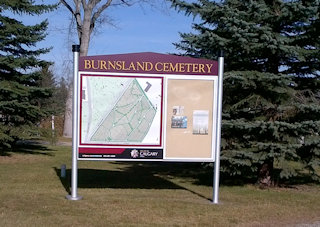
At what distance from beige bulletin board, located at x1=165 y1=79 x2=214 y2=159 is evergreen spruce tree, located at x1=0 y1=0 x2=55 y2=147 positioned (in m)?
9.18

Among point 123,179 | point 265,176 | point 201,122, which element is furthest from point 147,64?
point 265,176

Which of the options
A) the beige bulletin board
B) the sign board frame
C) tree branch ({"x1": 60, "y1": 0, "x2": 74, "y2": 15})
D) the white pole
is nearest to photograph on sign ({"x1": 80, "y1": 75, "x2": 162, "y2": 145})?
the sign board frame

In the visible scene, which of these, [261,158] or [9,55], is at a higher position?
[9,55]

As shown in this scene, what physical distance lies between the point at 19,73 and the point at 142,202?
10.9m

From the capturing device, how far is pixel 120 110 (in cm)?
905

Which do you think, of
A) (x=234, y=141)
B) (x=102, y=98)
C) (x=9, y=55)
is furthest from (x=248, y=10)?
(x=9, y=55)

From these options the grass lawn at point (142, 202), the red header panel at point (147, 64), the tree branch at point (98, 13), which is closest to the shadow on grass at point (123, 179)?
the grass lawn at point (142, 202)

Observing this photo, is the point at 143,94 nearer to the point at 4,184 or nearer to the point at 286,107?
the point at 286,107

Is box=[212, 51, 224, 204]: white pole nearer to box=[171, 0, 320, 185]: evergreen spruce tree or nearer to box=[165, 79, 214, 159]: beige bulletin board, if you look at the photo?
box=[165, 79, 214, 159]: beige bulletin board

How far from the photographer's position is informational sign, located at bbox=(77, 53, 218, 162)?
29.2ft

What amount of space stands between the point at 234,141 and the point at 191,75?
100.0 inches

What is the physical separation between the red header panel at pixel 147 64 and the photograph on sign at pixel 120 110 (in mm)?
180

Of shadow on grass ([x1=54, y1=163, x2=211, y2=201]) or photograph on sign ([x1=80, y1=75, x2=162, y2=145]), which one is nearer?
photograph on sign ([x1=80, y1=75, x2=162, y2=145])

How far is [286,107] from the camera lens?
34.1 ft
